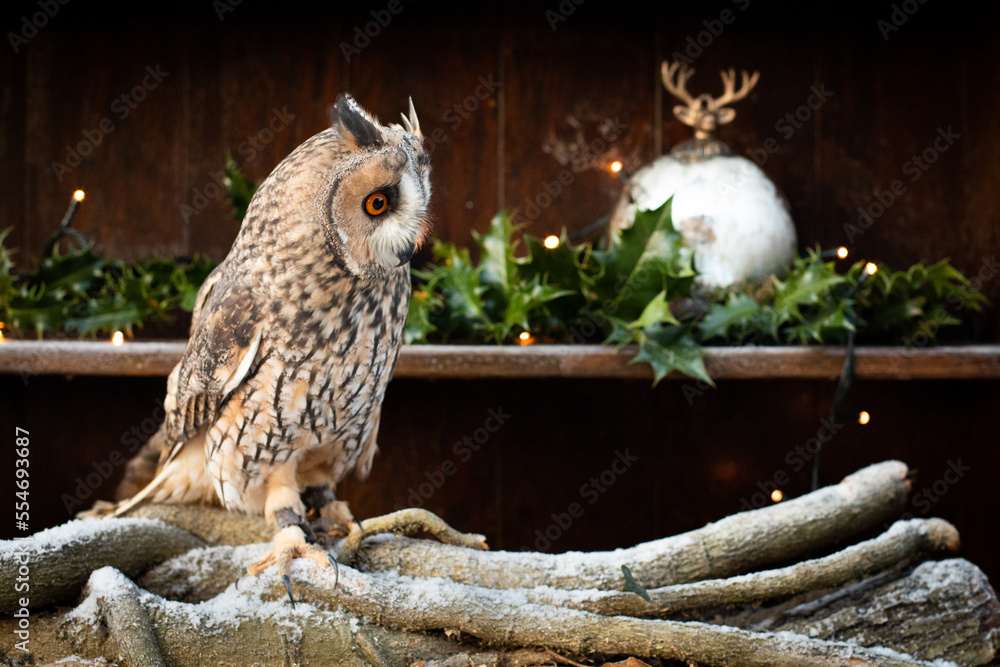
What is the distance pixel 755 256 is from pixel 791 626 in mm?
572

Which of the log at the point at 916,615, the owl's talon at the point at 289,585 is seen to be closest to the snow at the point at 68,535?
the owl's talon at the point at 289,585

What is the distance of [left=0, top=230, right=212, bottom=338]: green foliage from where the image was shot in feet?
3.90

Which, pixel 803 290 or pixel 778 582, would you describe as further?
pixel 803 290

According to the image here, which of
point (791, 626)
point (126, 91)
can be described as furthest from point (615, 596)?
point (126, 91)

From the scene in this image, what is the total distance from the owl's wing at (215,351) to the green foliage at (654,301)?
0.37 meters

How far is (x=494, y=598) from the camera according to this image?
30.5 inches

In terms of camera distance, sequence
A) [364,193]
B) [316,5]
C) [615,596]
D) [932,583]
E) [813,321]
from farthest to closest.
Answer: [316,5] → [813,321] → [932,583] → [615,596] → [364,193]

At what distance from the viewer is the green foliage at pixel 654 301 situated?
3.58ft

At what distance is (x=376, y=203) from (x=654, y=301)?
1.62 feet

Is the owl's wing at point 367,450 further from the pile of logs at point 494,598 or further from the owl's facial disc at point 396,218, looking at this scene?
the owl's facial disc at point 396,218

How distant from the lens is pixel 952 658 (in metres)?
0.84

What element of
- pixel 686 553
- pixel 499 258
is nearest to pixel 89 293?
pixel 499 258

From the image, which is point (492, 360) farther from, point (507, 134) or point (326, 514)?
point (507, 134)

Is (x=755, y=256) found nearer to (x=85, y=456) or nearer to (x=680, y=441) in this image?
(x=680, y=441)
